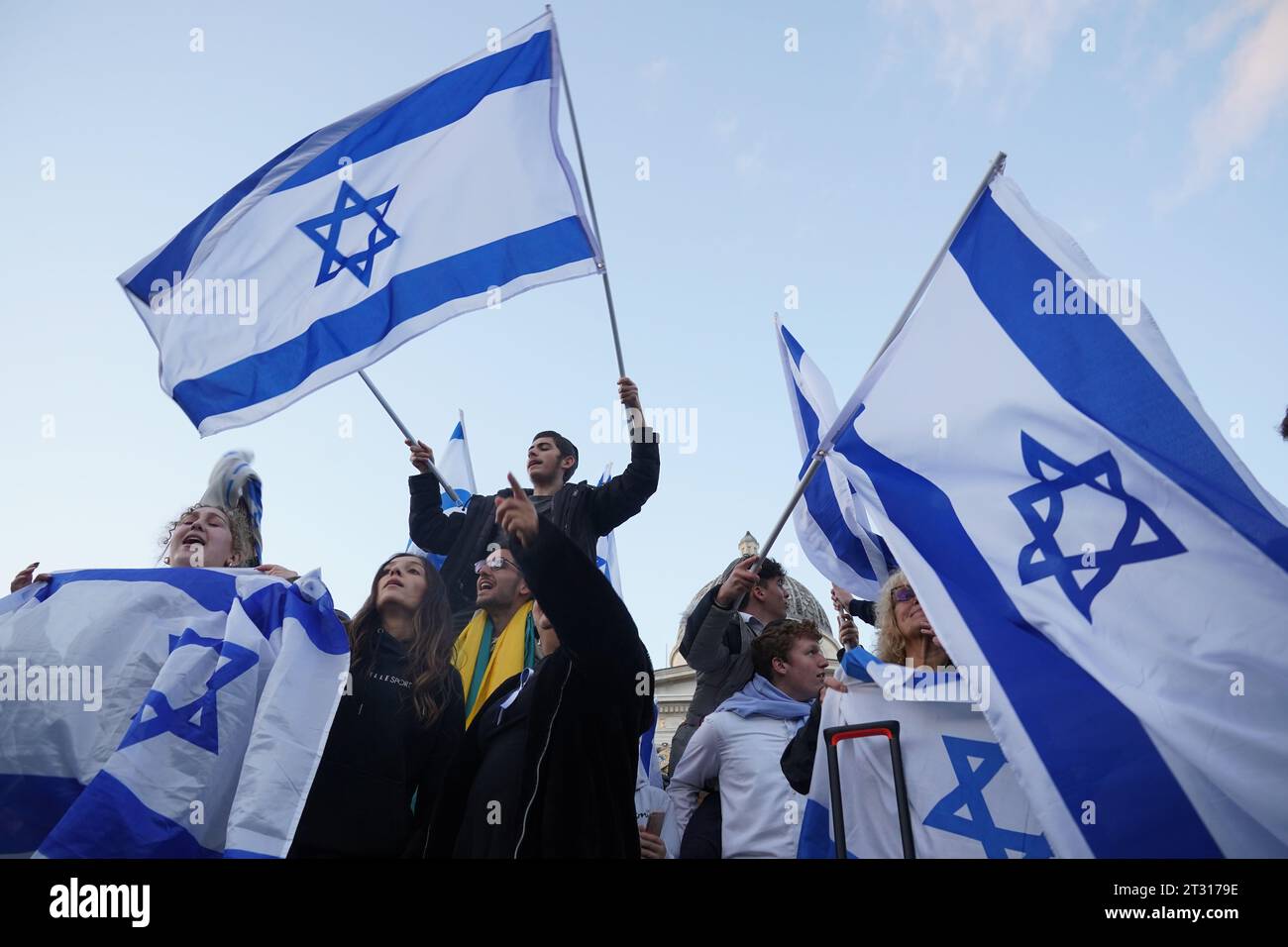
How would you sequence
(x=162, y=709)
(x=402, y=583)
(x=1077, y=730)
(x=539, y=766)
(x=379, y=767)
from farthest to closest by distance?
1. (x=402, y=583)
2. (x=379, y=767)
3. (x=162, y=709)
4. (x=539, y=766)
5. (x=1077, y=730)

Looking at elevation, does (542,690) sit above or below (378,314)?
below

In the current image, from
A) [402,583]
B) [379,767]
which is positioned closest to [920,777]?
[379,767]

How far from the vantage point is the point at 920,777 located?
4.24 meters

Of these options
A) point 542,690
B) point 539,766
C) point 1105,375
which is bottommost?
point 539,766

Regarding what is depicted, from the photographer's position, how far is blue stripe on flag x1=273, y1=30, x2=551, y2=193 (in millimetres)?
6520

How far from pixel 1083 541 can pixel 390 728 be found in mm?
2799

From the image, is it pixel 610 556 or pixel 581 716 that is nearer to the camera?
pixel 581 716

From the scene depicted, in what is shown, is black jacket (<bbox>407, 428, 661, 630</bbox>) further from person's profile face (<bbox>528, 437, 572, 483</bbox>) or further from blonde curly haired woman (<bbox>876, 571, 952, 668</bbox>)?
blonde curly haired woman (<bbox>876, 571, 952, 668</bbox>)

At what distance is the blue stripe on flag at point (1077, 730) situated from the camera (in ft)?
11.5

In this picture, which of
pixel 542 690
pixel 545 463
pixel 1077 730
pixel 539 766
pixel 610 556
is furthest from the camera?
pixel 610 556

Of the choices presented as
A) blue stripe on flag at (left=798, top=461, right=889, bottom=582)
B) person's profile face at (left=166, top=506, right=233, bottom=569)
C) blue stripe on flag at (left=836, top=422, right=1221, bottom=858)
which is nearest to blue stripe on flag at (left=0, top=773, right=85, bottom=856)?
person's profile face at (left=166, top=506, right=233, bottom=569)

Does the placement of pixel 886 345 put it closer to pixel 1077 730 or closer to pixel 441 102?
pixel 1077 730

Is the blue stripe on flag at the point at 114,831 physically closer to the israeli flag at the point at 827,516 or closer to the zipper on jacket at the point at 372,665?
the zipper on jacket at the point at 372,665
